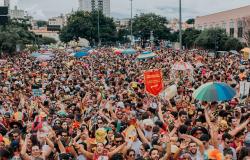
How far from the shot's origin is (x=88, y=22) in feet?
295

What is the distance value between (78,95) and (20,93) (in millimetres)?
1917

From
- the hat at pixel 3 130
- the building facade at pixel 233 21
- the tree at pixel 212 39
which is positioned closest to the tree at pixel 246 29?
the building facade at pixel 233 21

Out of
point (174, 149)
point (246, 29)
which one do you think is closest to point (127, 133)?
point (174, 149)

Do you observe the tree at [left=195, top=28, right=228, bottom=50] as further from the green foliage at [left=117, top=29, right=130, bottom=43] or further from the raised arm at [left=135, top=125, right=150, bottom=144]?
the raised arm at [left=135, top=125, right=150, bottom=144]

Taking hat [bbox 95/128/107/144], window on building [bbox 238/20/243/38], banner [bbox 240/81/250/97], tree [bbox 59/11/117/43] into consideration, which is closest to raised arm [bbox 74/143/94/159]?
hat [bbox 95/128/107/144]

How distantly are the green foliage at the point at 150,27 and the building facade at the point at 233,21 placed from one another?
6.98 m

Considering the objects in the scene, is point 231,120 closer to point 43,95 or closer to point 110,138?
point 110,138

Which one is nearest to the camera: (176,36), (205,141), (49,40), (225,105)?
(205,141)

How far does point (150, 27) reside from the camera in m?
85.8

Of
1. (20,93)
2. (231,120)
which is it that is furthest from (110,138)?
(20,93)

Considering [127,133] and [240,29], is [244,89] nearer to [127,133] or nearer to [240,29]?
[127,133]

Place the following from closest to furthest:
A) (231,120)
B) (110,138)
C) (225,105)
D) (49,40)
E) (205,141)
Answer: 1. (205,141)
2. (110,138)
3. (231,120)
4. (225,105)
5. (49,40)

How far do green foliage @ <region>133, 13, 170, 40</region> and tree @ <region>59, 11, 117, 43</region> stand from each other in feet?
15.1

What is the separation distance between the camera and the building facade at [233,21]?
6188 centimetres
